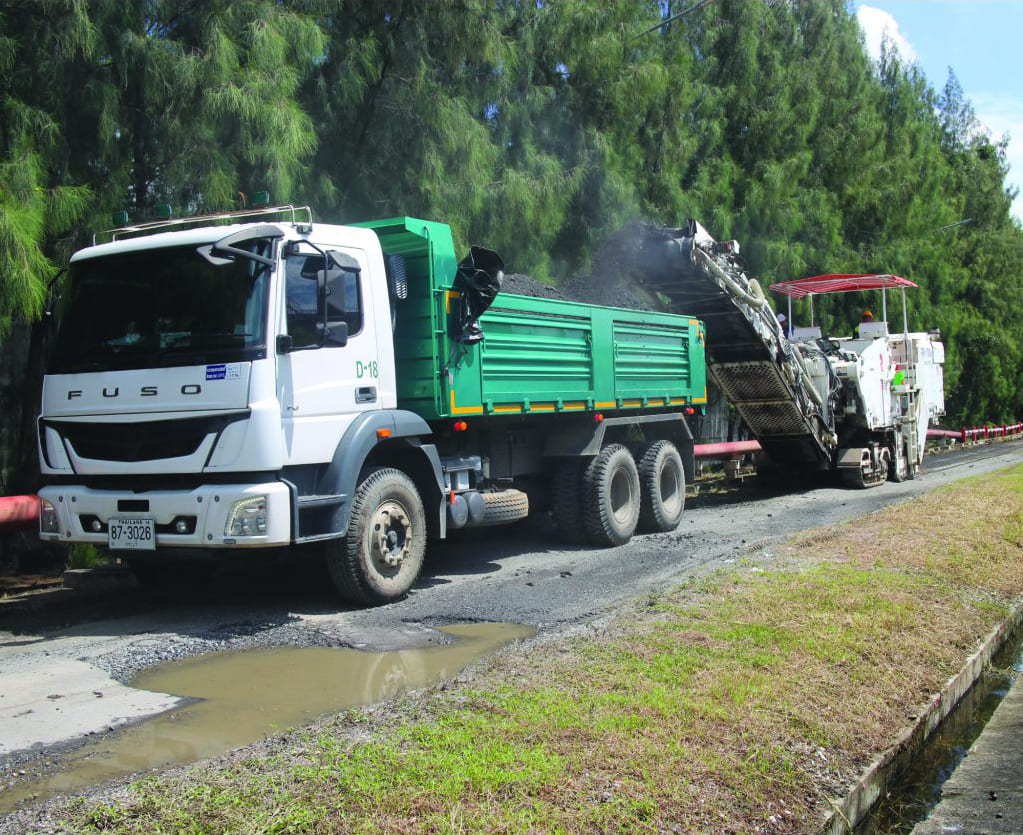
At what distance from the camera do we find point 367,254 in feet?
25.3

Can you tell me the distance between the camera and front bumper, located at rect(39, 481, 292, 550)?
6.50 m

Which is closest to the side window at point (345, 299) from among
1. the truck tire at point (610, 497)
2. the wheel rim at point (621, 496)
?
the truck tire at point (610, 497)

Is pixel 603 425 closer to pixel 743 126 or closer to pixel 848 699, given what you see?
pixel 848 699

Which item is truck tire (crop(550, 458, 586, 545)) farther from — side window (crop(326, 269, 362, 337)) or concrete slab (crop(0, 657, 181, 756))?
concrete slab (crop(0, 657, 181, 756))

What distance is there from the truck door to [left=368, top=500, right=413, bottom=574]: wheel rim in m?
0.72

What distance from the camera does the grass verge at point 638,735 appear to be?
A: 141 inches

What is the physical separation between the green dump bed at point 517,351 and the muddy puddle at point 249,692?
224 centimetres

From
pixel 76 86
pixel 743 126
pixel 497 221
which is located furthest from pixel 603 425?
pixel 743 126

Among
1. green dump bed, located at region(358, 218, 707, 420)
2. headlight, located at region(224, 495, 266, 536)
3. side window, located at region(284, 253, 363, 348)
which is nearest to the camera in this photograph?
headlight, located at region(224, 495, 266, 536)

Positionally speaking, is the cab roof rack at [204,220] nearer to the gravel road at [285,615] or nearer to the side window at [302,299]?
the side window at [302,299]

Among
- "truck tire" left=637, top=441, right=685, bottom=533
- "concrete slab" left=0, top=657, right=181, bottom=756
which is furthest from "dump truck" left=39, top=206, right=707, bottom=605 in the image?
"truck tire" left=637, top=441, right=685, bottom=533

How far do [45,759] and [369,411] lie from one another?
363 cm

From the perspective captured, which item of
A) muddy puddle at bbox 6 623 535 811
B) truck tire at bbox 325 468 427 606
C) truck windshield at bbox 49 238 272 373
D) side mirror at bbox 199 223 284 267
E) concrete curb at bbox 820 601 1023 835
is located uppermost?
side mirror at bbox 199 223 284 267

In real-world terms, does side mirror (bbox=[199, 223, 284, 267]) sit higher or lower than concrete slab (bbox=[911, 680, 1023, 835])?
higher
